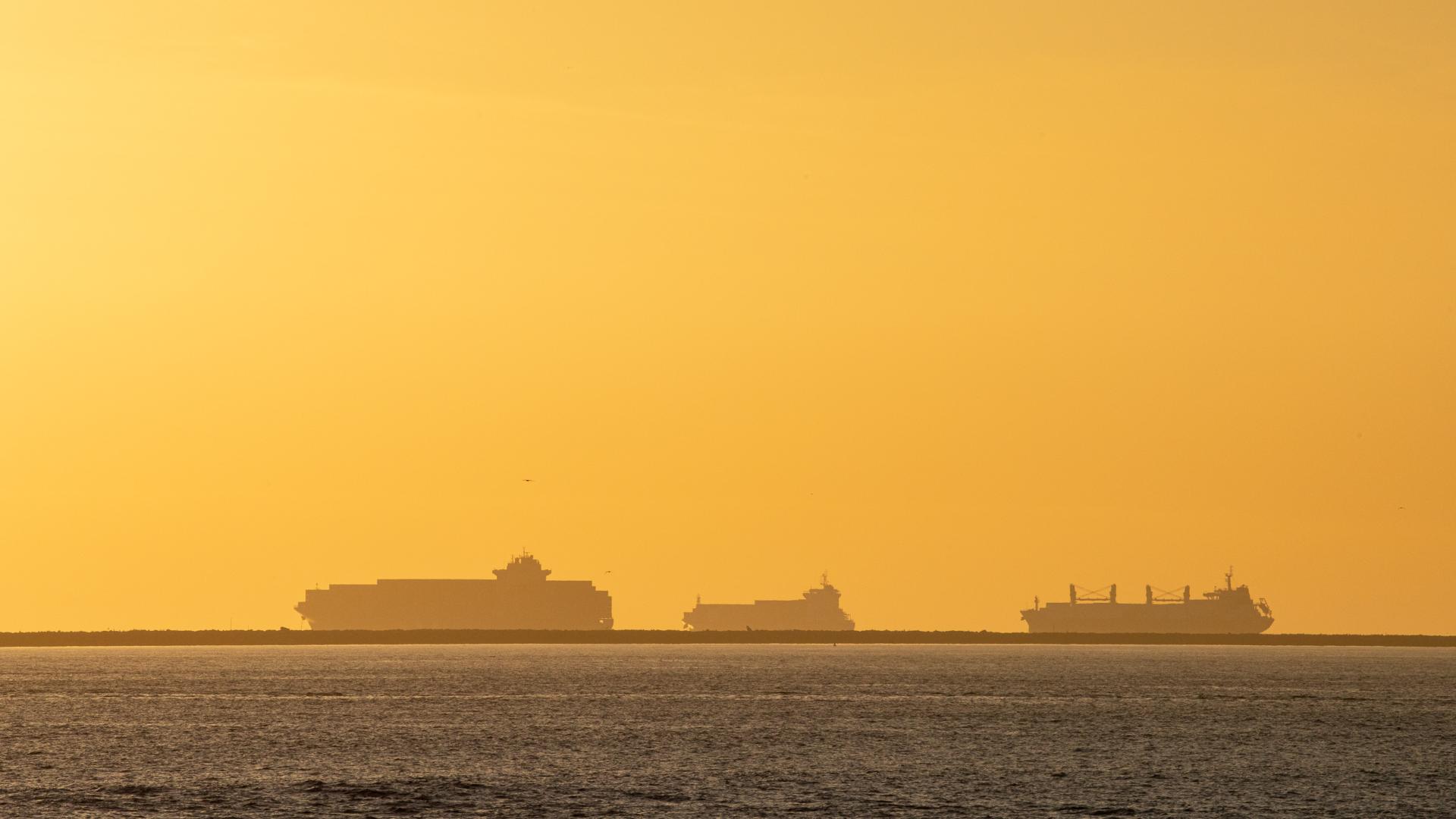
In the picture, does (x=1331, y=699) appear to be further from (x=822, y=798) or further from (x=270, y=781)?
(x=270, y=781)

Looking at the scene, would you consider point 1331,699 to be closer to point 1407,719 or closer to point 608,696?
A: point 1407,719

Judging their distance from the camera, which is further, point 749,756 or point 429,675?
point 429,675

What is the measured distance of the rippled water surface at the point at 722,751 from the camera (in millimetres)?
66000

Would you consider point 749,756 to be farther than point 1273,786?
Yes

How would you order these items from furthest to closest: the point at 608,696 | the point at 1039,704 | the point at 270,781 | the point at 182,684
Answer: the point at 182,684
the point at 608,696
the point at 1039,704
the point at 270,781

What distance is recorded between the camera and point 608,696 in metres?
134

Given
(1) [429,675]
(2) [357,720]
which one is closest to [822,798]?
(2) [357,720]

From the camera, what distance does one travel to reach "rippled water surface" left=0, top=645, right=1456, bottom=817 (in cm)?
6600

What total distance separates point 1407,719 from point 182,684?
101770mm

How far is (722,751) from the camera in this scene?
281 ft

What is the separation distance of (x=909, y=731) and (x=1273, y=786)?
92.6ft

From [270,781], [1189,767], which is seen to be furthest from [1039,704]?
[270,781]

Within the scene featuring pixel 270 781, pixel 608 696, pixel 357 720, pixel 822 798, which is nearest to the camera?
pixel 822 798

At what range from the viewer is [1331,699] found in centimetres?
13775
